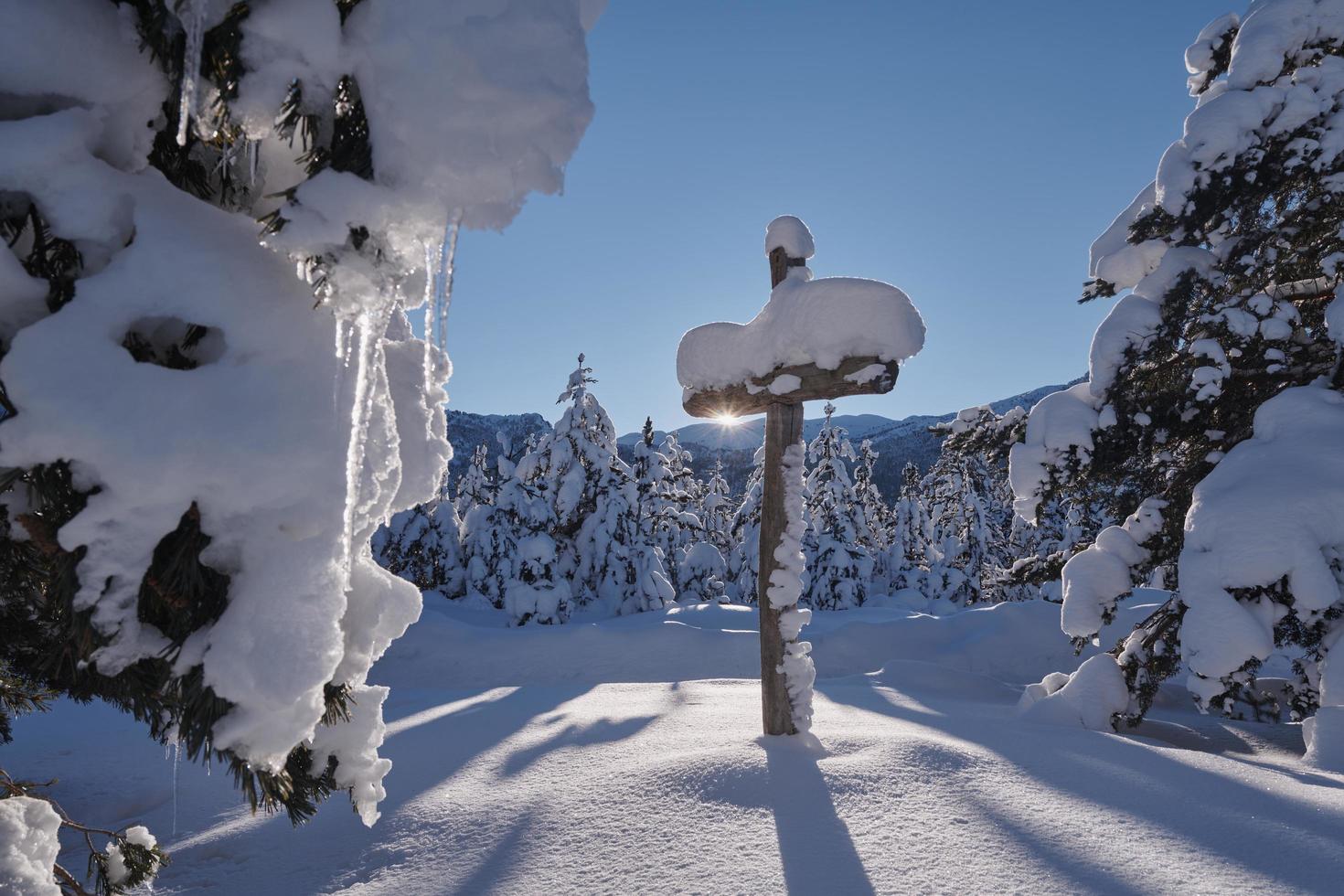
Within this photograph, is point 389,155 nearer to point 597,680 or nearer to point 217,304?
point 217,304

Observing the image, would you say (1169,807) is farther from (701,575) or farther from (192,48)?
(701,575)

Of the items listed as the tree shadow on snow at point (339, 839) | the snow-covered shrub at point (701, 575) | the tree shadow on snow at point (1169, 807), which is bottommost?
Answer: the snow-covered shrub at point (701, 575)

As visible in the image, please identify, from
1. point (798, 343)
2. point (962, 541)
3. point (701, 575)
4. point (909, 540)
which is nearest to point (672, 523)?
point (701, 575)

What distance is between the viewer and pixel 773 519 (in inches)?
202

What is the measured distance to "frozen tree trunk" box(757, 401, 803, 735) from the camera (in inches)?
194

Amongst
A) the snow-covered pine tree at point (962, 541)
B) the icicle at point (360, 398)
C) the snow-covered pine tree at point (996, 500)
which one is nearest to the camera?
the icicle at point (360, 398)

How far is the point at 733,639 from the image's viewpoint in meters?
13.0

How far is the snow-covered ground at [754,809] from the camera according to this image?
8.86ft

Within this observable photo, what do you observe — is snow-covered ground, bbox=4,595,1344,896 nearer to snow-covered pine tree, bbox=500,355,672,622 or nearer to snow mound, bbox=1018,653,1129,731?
snow mound, bbox=1018,653,1129,731

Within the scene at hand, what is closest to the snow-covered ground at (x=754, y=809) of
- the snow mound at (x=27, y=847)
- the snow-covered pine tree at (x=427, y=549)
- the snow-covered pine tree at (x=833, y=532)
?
the snow mound at (x=27, y=847)

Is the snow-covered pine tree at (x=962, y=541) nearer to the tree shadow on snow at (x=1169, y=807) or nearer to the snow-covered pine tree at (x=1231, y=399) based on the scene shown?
the snow-covered pine tree at (x=1231, y=399)

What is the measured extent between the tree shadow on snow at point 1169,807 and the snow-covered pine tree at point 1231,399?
Answer: 1.30 metres

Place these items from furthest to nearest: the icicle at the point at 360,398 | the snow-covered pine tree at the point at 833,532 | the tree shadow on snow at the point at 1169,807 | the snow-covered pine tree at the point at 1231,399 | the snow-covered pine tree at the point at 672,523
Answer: the snow-covered pine tree at the point at 672,523 < the snow-covered pine tree at the point at 833,532 < the snow-covered pine tree at the point at 1231,399 < the tree shadow on snow at the point at 1169,807 < the icicle at the point at 360,398

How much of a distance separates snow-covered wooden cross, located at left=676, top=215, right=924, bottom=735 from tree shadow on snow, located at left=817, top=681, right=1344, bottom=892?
4.32 ft
